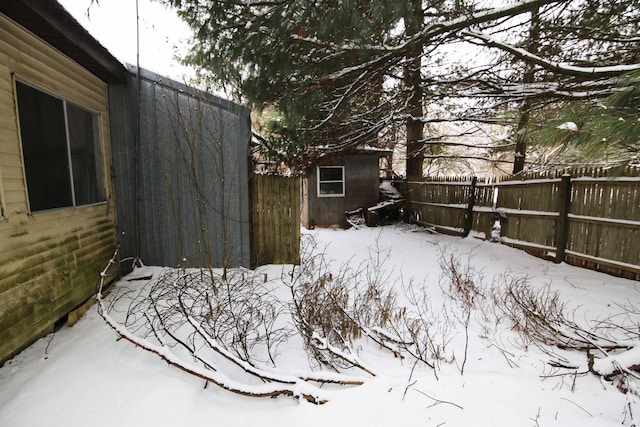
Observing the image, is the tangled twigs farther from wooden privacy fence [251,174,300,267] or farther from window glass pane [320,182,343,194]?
window glass pane [320,182,343,194]

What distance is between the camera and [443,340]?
280 centimetres

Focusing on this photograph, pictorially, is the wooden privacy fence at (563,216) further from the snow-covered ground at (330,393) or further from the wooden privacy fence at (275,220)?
the wooden privacy fence at (275,220)

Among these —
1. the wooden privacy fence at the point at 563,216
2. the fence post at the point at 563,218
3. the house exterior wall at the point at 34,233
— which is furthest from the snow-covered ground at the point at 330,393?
the fence post at the point at 563,218

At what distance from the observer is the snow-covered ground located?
6.02 ft

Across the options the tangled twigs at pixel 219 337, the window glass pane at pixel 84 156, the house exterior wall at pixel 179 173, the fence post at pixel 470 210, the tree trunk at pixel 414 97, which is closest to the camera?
the tangled twigs at pixel 219 337

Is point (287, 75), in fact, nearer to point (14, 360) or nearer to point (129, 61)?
point (129, 61)

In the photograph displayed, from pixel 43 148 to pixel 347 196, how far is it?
8331 mm

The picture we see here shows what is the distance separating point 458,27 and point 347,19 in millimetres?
1290

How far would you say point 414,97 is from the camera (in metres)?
6.37

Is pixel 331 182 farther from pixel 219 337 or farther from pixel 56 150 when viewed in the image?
pixel 219 337

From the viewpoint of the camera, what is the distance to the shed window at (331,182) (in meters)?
10.3

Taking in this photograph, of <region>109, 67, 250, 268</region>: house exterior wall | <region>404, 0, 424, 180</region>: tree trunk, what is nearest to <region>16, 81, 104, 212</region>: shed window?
<region>109, 67, 250, 268</region>: house exterior wall

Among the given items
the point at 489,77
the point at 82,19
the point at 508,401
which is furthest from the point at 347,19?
the point at 508,401

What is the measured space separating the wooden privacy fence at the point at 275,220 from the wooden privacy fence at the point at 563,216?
4.70m
